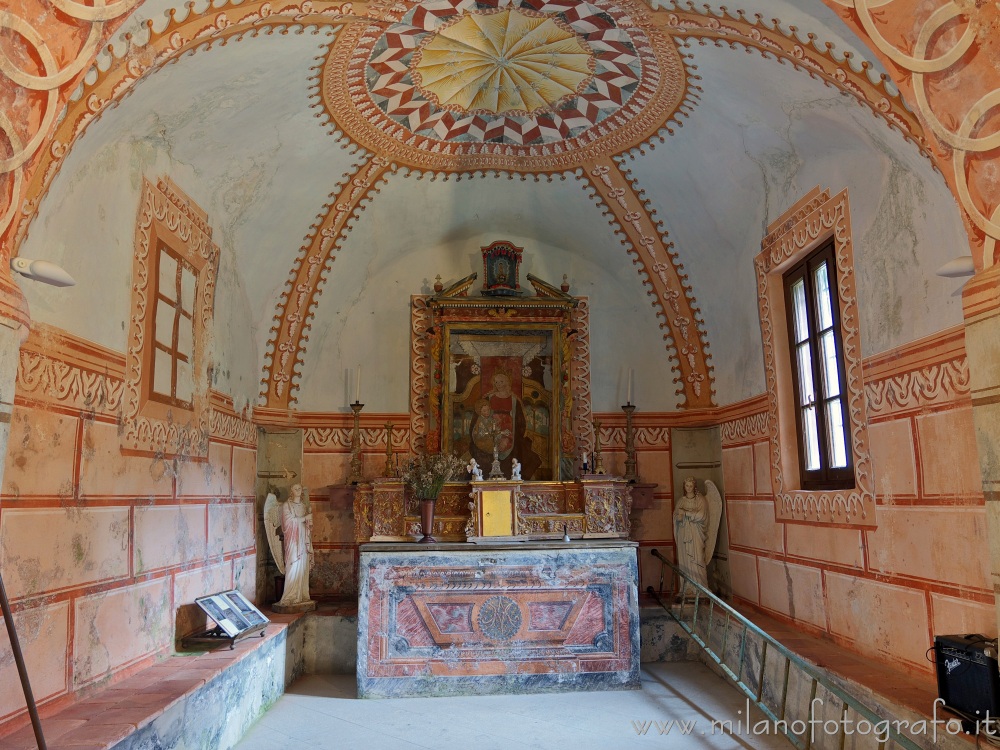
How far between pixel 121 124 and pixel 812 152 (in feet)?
16.3

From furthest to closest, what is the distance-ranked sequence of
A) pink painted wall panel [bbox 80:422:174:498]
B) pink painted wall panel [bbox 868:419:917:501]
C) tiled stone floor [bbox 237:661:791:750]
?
tiled stone floor [bbox 237:661:791:750] < pink painted wall panel [bbox 868:419:917:501] < pink painted wall panel [bbox 80:422:174:498]

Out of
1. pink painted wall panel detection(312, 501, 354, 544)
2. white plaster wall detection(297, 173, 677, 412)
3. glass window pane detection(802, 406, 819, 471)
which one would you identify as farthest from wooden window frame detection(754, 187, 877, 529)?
pink painted wall panel detection(312, 501, 354, 544)

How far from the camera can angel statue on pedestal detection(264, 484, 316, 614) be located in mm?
7500

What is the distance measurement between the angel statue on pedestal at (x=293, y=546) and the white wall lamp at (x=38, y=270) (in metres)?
4.28

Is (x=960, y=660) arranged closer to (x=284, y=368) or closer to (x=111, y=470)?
(x=111, y=470)

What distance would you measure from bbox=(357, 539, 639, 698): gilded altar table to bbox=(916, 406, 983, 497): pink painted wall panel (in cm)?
270

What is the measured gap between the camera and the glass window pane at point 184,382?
19.6 feet

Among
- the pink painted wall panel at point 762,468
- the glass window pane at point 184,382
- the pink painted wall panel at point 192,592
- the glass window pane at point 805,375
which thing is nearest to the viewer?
the pink painted wall panel at point 192,592

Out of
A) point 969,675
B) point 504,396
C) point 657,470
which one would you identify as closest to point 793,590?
point 657,470

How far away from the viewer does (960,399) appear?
4.43 metres

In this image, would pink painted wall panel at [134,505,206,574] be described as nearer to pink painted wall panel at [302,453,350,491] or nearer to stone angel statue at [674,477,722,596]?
pink painted wall panel at [302,453,350,491]

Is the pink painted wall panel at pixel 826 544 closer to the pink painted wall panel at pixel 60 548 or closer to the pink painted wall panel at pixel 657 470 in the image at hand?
the pink painted wall panel at pixel 657 470

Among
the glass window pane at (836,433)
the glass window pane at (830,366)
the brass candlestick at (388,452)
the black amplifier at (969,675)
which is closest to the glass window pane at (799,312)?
the glass window pane at (830,366)

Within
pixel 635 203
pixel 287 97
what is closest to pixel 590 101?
pixel 635 203
